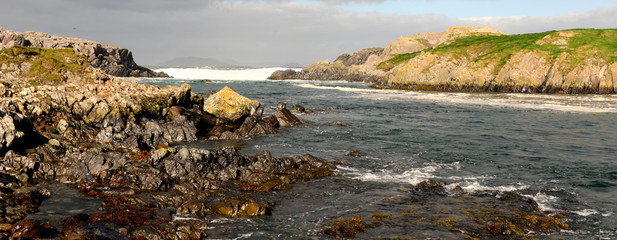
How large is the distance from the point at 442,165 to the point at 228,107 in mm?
20481

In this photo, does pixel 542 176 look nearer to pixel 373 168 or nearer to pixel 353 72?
pixel 373 168

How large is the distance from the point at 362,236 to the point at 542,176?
13789 mm

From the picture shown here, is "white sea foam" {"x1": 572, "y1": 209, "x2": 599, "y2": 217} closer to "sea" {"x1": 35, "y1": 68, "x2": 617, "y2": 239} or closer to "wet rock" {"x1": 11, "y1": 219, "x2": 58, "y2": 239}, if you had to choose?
"sea" {"x1": 35, "y1": 68, "x2": 617, "y2": 239}

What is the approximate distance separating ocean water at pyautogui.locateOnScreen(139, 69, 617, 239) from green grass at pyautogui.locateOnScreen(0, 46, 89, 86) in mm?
14897

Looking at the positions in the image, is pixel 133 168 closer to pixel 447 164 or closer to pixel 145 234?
pixel 145 234

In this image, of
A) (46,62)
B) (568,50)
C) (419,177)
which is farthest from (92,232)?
(568,50)

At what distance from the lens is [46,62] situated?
108 feet

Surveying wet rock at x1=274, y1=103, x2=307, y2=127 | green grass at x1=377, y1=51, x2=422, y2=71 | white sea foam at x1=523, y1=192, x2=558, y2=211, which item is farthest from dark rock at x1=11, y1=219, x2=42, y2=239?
green grass at x1=377, y1=51, x2=422, y2=71

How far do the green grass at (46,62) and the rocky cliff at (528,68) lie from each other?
3436 inches

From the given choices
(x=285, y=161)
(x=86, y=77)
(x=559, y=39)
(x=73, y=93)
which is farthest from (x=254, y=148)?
(x=559, y=39)

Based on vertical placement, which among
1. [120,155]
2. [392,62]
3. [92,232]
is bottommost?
[92,232]

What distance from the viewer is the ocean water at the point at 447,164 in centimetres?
1441

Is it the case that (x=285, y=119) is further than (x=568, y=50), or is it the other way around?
(x=568, y=50)

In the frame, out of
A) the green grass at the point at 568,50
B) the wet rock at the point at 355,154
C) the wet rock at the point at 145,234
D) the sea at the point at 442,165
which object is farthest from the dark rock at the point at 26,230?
the green grass at the point at 568,50
